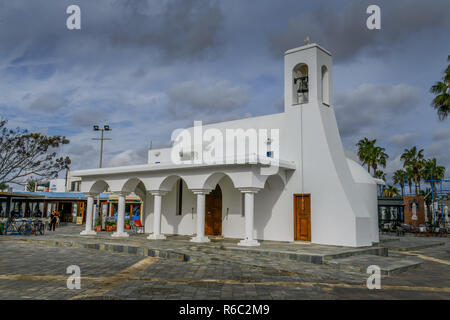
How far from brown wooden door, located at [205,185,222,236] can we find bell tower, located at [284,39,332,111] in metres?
5.38

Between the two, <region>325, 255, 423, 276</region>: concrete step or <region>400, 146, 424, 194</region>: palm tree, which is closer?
<region>325, 255, 423, 276</region>: concrete step

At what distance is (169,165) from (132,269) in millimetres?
6859

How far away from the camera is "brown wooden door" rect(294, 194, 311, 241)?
14.4m

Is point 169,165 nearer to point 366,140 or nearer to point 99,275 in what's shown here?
point 99,275

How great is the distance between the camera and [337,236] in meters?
13.6

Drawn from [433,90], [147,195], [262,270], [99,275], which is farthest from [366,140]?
[99,275]

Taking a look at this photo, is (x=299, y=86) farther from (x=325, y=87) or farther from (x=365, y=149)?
(x=365, y=149)

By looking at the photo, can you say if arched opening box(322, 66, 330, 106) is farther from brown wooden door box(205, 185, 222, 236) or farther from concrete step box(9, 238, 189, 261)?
concrete step box(9, 238, 189, 261)

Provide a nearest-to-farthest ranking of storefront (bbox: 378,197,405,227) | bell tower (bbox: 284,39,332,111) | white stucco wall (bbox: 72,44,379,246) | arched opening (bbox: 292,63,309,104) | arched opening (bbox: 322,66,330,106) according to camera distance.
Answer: white stucco wall (bbox: 72,44,379,246) < bell tower (bbox: 284,39,332,111) < arched opening (bbox: 292,63,309,104) < arched opening (bbox: 322,66,330,106) < storefront (bbox: 378,197,405,227)

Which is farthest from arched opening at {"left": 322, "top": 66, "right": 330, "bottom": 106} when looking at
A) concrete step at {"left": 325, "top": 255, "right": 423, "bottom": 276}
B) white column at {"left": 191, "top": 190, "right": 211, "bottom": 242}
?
concrete step at {"left": 325, "top": 255, "right": 423, "bottom": 276}

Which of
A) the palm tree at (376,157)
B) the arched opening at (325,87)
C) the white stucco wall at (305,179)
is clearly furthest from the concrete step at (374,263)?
the palm tree at (376,157)

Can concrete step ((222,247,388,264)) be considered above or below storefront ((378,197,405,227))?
below

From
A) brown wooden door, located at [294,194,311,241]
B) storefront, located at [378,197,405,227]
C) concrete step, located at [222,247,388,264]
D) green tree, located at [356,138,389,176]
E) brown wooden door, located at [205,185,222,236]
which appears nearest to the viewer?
concrete step, located at [222,247,388,264]

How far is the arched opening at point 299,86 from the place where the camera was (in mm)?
15508
